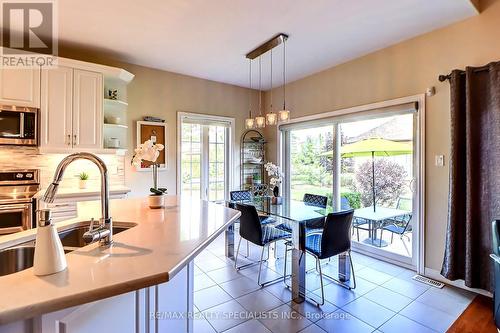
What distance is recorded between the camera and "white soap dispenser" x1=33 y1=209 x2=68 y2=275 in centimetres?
80

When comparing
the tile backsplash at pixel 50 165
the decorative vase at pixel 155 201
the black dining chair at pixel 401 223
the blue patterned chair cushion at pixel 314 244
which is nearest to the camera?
the decorative vase at pixel 155 201

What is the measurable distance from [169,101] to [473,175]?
4.05 metres

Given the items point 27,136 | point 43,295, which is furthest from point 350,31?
point 27,136

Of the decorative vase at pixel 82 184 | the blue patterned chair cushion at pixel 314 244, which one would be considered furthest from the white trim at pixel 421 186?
the decorative vase at pixel 82 184

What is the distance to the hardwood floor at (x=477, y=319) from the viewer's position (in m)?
1.97

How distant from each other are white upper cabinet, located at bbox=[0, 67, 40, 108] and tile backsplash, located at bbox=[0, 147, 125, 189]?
61 centimetres

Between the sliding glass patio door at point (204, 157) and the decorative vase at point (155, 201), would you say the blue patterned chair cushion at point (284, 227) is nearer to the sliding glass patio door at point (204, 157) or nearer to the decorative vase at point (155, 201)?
the sliding glass patio door at point (204, 157)

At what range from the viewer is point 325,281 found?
2.75 meters

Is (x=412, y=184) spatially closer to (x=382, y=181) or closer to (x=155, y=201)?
(x=382, y=181)

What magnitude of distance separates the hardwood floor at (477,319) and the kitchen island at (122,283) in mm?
2071

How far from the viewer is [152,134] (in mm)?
3963

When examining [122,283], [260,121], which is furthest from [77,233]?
[260,121]

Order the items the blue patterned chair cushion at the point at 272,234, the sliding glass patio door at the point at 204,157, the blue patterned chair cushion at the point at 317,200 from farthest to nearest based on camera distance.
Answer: the sliding glass patio door at the point at 204,157 → the blue patterned chair cushion at the point at 317,200 → the blue patterned chair cushion at the point at 272,234

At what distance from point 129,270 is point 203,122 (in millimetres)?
3870
